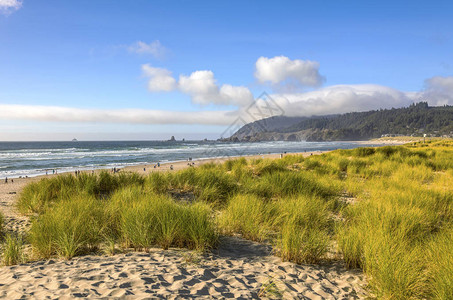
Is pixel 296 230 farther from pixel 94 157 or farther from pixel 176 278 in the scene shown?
pixel 94 157

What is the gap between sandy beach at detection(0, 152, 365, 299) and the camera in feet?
9.91

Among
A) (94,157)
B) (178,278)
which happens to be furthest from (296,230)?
(94,157)

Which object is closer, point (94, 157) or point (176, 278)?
point (176, 278)

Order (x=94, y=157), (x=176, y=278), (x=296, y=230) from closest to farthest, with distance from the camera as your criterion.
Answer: (x=176, y=278) → (x=296, y=230) → (x=94, y=157)

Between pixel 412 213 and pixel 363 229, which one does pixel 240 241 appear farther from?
pixel 412 213

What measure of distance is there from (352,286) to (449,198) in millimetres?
5779

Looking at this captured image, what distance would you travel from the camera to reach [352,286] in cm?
354

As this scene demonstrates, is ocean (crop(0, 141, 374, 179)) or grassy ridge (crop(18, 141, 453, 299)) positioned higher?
grassy ridge (crop(18, 141, 453, 299))

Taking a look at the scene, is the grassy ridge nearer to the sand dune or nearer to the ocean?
the sand dune

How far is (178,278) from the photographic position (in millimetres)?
3393

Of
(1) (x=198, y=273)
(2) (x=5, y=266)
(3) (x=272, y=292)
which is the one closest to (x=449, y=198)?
(3) (x=272, y=292)

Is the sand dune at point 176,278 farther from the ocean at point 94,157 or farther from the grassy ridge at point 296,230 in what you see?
the ocean at point 94,157

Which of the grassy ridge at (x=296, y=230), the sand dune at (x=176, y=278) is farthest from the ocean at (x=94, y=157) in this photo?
the sand dune at (x=176, y=278)

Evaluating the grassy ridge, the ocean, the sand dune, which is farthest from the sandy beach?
the ocean
